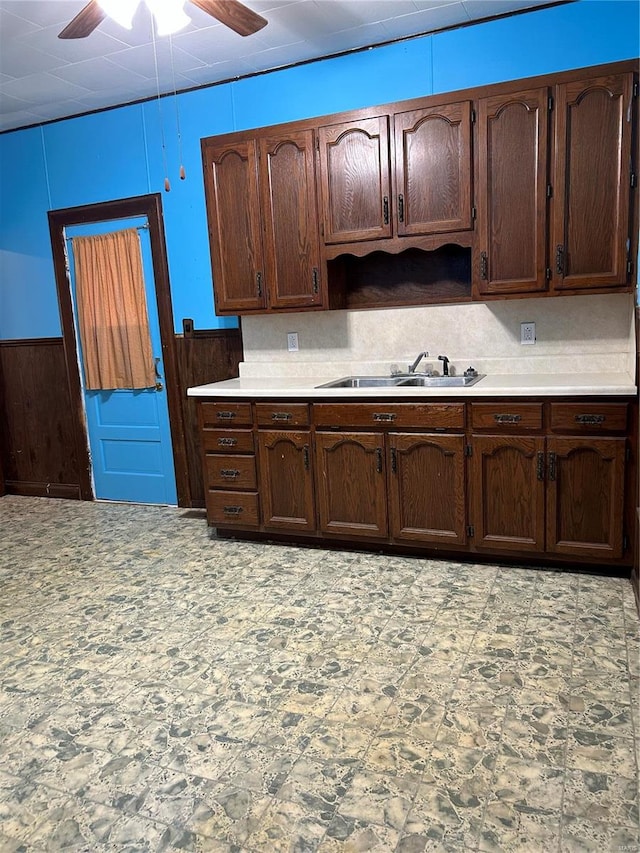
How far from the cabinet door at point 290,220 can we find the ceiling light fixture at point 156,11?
3.02 feet

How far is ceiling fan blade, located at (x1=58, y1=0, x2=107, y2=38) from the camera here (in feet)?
7.83

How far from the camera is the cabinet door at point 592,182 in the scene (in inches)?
113

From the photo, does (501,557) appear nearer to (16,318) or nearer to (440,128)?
(440,128)

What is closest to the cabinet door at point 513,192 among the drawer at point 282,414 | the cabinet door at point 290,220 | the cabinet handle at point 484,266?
the cabinet handle at point 484,266

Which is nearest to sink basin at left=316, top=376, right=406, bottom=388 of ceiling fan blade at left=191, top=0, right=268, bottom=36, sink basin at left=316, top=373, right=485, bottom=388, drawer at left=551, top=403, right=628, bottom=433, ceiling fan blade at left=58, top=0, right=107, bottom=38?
sink basin at left=316, top=373, right=485, bottom=388

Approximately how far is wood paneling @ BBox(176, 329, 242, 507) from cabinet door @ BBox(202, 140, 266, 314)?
0.48 meters

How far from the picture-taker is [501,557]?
3207 mm

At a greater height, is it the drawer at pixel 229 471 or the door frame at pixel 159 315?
the door frame at pixel 159 315

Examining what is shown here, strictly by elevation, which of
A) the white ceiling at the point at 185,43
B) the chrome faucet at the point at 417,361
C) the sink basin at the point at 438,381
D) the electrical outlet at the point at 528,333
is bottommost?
the sink basin at the point at 438,381

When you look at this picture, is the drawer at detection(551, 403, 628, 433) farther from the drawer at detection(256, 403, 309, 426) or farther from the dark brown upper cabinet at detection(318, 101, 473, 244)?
the drawer at detection(256, 403, 309, 426)

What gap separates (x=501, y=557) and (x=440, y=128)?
2.15 meters

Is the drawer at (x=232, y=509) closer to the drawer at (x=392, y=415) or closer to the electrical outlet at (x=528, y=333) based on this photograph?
the drawer at (x=392, y=415)

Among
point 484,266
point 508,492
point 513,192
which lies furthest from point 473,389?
point 513,192

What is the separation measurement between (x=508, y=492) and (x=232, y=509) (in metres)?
1.56
